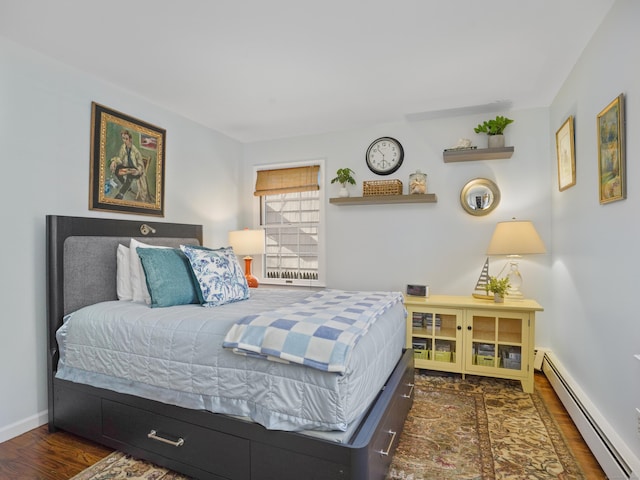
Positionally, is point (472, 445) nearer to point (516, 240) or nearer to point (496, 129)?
point (516, 240)

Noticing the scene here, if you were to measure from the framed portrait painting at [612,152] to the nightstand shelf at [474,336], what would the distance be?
1.21 metres

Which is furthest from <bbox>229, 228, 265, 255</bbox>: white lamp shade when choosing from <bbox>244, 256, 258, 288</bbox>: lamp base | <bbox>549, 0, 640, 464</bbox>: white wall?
<bbox>549, 0, 640, 464</bbox>: white wall

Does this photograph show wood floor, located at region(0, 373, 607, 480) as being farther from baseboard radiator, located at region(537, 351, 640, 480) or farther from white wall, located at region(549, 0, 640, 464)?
white wall, located at region(549, 0, 640, 464)

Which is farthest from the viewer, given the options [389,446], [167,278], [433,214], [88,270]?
[433,214]

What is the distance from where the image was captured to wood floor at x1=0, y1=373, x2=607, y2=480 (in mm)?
1884

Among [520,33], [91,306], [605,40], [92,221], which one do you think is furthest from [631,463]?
[92,221]

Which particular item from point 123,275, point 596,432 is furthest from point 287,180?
point 596,432

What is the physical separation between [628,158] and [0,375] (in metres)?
3.71

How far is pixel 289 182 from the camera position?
429 cm

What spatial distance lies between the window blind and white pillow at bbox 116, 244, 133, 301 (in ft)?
6.66

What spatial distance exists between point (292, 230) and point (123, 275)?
2078mm

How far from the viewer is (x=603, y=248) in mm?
2070

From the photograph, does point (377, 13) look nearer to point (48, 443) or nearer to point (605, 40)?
point (605, 40)

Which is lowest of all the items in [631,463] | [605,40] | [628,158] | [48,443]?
[48,443]
